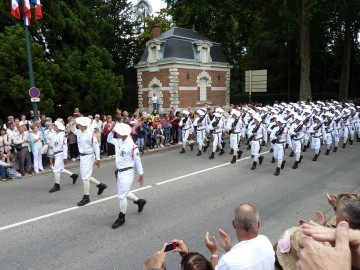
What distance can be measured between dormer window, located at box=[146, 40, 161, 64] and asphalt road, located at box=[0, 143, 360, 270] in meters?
20.4

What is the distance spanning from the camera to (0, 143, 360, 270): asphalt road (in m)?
5.88

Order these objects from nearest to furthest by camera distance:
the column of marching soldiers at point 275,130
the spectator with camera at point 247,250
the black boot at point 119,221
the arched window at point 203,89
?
1. the spectator with camera at point 247,250
2. the black boot at point 119,221
3. the column of marching soldiers at point 275,130
4. the arched window at point 203,89

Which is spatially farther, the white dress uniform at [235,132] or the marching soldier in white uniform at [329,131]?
the marching soldier in white uniform at [329,131]

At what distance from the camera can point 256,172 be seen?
1202cm

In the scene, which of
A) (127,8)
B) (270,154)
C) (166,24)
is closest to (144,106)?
(127,8)

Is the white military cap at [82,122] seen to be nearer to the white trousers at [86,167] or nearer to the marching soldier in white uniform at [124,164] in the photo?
the white trousers at [86,167]

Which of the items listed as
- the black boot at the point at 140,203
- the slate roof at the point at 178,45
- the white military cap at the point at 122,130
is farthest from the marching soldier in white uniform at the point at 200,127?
the slate roof at the point at 178,45

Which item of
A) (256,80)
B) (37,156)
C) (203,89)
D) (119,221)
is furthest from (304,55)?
(119,221)

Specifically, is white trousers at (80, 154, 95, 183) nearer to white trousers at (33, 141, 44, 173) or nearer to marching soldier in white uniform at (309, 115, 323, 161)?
white trousers at (33, 141, 44, 173)

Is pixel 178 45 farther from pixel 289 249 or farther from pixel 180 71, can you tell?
pixel 289 249

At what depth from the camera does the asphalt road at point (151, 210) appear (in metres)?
5.88

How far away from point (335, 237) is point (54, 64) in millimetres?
19227

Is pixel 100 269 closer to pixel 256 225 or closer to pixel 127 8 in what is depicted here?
pixel 256 225

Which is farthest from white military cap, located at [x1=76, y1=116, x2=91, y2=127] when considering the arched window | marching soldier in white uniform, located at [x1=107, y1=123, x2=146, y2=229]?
the arched window
